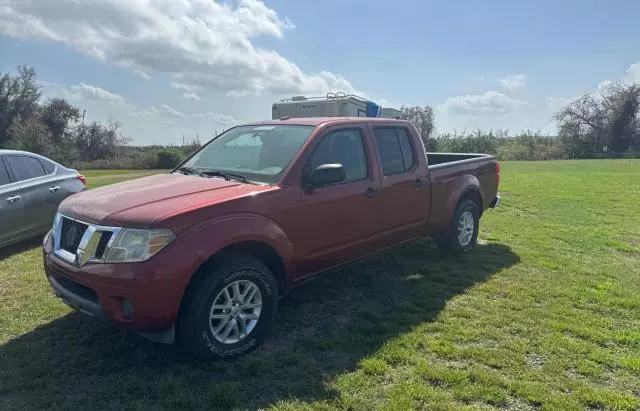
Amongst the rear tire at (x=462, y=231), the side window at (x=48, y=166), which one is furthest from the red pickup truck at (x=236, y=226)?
the side window at (x=48, y=166)

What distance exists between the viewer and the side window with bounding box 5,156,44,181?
715 centimetres

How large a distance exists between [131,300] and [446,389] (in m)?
2.27

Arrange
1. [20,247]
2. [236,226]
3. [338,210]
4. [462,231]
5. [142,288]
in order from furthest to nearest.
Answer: [20,247] → [462,231] → [338,210] → [236,226] → [142,288]

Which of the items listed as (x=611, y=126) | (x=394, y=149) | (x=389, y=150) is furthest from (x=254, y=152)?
(x=611, y=126)

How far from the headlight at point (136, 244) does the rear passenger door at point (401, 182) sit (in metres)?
2.51

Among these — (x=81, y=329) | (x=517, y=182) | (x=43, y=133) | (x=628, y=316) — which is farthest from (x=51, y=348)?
(x=43, y=133)

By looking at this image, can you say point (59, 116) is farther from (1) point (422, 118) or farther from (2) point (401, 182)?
(2) point (401, 182)

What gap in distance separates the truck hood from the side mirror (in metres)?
0.42

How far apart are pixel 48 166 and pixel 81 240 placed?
16.4 feet

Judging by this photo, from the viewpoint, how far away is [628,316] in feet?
16.0

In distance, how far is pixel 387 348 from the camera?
13.1 feet

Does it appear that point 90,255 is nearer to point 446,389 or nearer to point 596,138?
point 446,389

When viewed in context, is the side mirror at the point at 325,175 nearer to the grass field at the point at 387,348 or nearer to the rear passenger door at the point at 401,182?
the rear passenger door at the point at 401,182

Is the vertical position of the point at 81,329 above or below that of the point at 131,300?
below
